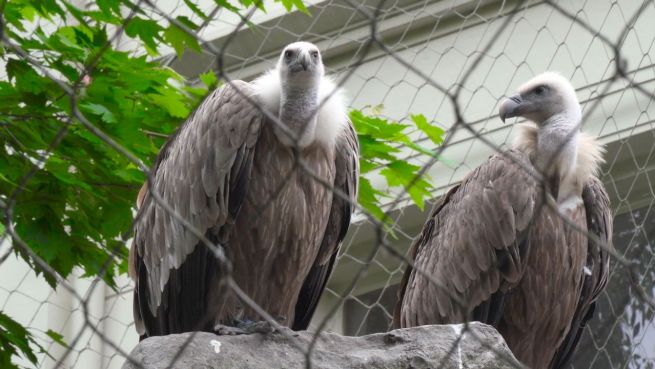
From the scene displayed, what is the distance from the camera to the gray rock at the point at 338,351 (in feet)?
11.2

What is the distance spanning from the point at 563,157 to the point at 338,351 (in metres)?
1.87

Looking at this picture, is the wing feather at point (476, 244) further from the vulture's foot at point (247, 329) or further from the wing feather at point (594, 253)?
the vulture's foot at point (247, 329)

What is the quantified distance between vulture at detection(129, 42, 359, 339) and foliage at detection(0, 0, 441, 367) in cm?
22

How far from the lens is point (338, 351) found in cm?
352

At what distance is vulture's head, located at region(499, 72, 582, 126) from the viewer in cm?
538

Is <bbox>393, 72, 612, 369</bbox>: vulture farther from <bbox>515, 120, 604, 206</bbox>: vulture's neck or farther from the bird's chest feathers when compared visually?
the bird's chest feathers

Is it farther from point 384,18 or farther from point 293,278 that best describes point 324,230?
point 384,18

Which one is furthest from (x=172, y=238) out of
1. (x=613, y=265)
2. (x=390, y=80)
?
(x=390, y=80)

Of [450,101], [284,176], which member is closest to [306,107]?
[284,176]

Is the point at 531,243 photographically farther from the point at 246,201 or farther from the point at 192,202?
the point at 192,202

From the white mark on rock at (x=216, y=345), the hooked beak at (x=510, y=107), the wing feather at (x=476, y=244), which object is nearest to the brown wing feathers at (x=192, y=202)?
the white mark on rock at (x=216, y=345)

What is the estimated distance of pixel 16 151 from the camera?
461 centimetres

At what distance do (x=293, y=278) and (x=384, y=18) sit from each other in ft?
11.3

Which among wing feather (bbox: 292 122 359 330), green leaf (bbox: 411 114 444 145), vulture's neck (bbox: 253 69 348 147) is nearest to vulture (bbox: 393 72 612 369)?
green leaf (bbox: 411 114 444 145)
